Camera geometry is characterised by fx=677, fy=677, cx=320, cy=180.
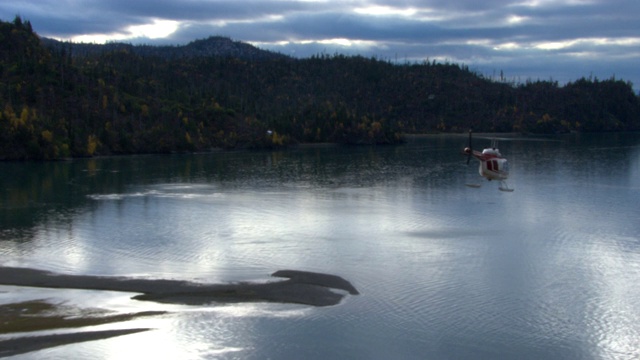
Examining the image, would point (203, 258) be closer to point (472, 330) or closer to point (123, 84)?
point (472, 330)

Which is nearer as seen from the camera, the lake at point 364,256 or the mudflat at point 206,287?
the lake at point 364,256

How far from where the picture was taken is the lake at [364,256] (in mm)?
24453

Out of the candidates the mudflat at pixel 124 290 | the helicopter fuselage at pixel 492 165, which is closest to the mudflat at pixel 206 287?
the mudflat at pixel 124 290

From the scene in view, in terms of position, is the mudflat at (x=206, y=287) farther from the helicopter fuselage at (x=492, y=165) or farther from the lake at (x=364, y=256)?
the helicopter fuselage at (x=492, y=165)

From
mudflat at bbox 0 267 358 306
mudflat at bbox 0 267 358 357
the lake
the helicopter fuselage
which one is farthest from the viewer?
the helicopter fuselage

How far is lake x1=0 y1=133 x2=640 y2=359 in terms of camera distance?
24453mm

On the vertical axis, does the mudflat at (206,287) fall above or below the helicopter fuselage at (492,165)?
below

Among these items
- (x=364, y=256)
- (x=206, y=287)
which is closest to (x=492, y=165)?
(x=364, y=256)

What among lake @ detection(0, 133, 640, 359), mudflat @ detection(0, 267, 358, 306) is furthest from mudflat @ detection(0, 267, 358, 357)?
lake @ detection(0, 133, 640, 359)

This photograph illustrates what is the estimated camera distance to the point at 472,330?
2561 centimetres

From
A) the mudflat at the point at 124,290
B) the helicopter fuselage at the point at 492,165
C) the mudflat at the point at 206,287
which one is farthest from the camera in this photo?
the helicopter fuselage at the point at 492,165

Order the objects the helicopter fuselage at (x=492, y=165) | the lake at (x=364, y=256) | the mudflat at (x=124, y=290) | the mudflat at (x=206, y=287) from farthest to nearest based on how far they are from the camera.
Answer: the helicopter fuselage at (x=492, y=165) < the mudflat at (x=206, y=287) < the lake at (x=364, y=256) < the mudflat at (x=124, y=290)

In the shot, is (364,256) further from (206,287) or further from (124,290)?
(124,290)

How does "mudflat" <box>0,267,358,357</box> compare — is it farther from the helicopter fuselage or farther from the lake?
the helicopter fuselage
